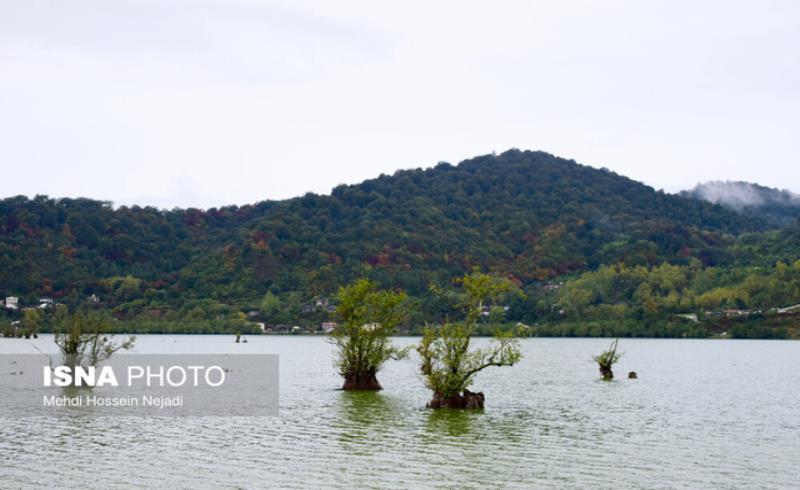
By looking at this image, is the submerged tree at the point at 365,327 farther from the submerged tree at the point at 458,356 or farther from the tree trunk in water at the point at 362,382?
the submerged tree at the point at 458,356

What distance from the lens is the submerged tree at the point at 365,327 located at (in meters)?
68.9

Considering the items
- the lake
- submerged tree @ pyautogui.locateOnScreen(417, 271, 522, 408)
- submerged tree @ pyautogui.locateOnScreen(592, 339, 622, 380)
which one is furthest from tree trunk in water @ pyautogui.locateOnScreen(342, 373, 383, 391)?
submerged tree @ pyautogui.locateOnScreen(592, 339, 622, 380)

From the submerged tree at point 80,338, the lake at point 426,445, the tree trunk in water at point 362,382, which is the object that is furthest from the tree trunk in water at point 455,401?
the submerged tree at point 80,338

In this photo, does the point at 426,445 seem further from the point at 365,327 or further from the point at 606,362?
the point at 606,362

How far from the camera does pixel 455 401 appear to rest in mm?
59656

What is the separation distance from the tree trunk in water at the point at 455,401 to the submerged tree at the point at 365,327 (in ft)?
28.8

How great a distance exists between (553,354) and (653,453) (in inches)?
4507

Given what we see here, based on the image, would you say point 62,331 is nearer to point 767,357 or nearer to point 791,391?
point 791,391

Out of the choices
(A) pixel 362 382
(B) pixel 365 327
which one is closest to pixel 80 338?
(A) pixel 362 382

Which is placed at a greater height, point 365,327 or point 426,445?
point 365,327

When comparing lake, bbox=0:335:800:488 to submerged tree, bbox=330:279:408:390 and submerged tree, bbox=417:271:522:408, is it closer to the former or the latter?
submerged tree, bbox=417:271:522:408

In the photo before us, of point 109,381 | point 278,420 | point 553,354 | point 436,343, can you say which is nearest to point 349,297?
point 436,343

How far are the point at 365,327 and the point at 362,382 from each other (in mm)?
7538

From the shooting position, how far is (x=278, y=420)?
5466cm
